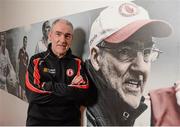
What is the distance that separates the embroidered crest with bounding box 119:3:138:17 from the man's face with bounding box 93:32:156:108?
0.16 metres

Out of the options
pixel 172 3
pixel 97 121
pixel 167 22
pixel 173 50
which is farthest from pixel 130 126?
pixel 172 3

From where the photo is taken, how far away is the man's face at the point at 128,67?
1511 millimetres

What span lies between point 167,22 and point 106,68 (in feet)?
1.55

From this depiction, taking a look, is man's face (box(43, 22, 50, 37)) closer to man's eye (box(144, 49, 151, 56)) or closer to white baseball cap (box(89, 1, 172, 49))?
white baseball cap (box(89, 1, 172, 49))

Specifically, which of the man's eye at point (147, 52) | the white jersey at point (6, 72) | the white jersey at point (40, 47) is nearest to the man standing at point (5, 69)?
the white jersey at point (6, 72)

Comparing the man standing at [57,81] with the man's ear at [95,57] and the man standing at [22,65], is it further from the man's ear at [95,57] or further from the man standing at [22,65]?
the man standing at [22,65]

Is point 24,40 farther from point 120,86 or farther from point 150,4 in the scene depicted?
point 150,4

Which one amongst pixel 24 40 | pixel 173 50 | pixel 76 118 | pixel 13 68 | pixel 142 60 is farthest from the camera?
pixel 13 68

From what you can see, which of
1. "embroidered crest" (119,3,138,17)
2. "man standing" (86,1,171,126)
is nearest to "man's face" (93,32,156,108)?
"man standing" (86,1,171,126)

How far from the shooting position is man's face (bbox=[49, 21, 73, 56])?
1785 millimetres

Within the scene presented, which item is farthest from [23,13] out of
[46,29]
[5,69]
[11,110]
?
[11,110]

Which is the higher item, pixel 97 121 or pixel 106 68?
pixel 106 68

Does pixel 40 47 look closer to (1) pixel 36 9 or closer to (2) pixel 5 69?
(1) pixel 36 9

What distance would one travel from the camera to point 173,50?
1.40 meters
